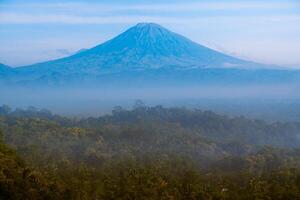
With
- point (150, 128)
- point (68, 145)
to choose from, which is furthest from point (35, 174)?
point (150, 128)

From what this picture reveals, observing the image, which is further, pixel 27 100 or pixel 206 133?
pixel 27 100

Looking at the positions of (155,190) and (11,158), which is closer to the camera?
(155,190)

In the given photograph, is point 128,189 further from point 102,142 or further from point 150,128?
point 150,128

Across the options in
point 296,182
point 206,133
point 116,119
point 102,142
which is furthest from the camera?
point 116,119

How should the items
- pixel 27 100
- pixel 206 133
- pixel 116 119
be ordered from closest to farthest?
1. pixel 206 133
2. pixel 116 119
3. pixel 27 100

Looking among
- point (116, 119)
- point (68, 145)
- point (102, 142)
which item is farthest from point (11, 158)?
point (116, 119)

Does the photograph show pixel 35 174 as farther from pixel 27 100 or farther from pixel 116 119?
pixel 27 100
